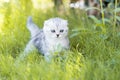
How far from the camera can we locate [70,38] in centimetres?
425

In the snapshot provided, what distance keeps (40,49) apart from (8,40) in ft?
1.84

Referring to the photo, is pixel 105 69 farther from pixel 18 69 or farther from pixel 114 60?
pixel 18 69

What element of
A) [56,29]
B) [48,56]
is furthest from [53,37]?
[48,56]

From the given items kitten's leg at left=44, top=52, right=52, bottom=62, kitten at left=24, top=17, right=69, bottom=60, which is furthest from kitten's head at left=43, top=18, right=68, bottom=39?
kitten's leg at left=44, top=52, right=52, bottom=62

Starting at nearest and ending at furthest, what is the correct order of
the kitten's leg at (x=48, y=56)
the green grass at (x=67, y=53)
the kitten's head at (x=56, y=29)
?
the green grass at (x=67, y=53), the kitten's leg at (x=48, y=56), the kitten's head at (x=56, y=29)

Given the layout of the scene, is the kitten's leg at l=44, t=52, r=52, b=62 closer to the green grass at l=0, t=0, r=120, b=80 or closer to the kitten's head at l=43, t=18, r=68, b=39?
the green grass at l=0, t=0, r=120, b=80

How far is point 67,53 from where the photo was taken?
12.0 feet

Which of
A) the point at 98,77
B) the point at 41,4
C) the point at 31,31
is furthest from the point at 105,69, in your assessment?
the point at 41,4

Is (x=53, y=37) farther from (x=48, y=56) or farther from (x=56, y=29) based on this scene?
(x=48, y=56)

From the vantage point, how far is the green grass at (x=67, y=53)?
3.19 m

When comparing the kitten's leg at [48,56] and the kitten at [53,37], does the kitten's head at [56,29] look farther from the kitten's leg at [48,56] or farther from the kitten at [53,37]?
the kitten's leg at [48,56]

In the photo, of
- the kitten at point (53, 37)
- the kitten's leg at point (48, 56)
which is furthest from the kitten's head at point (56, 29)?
the kitten's leg at point (48, 56)

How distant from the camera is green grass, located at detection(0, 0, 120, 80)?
3.19m

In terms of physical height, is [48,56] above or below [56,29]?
below
